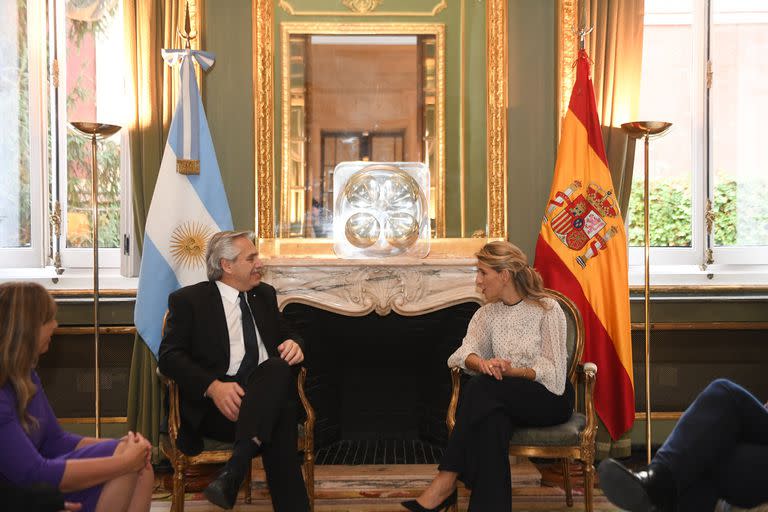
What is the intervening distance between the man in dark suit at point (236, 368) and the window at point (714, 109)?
8.13 ft

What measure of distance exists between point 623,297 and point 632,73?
129cm

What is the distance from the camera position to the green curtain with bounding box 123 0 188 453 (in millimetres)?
4395

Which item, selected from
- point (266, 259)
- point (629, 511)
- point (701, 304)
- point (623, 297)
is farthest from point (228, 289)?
point (701, 304)

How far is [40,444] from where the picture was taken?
2.43 metres

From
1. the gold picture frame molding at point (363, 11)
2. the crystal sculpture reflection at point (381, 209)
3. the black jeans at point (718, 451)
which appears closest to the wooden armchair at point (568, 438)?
the black jeans at point (718, 451)

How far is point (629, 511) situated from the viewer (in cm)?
266

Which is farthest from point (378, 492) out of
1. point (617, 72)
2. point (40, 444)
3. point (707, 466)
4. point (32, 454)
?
point (617, 72)

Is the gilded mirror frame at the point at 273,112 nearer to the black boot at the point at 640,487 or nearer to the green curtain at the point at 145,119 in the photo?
the green curtain at the point at 145,119

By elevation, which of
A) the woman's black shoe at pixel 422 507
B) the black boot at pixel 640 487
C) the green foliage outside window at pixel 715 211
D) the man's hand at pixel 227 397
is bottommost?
the woman's black shoe at pixel 422 507

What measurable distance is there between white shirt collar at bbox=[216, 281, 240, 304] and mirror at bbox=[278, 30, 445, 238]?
1.12 m

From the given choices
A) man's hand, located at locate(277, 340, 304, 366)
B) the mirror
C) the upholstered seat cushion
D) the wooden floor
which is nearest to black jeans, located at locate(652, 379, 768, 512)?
the upholstered seat cushion

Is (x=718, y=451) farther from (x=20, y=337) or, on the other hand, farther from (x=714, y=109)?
(x=714, y=109)

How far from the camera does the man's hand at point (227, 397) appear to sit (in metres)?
3.07

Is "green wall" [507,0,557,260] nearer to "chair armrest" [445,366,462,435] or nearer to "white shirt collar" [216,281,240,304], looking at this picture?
"chair armrest" [445,366,462,435]
